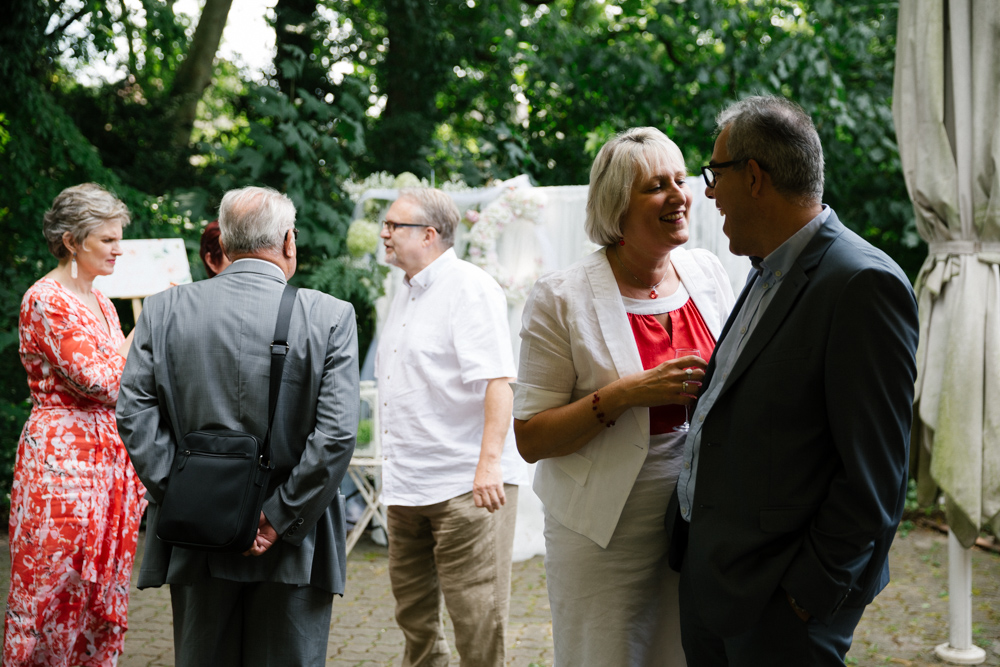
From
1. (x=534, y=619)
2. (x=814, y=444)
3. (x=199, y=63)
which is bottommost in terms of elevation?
(x=534, y=619)

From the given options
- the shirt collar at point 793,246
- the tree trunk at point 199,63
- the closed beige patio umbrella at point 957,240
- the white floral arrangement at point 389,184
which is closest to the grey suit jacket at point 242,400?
the shirt collar at point 793,246

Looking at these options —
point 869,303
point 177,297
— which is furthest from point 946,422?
point 177,297

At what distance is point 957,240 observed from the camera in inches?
143

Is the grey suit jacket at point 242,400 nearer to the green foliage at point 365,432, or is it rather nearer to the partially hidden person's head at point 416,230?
the partially hidden person's head at point 416,230

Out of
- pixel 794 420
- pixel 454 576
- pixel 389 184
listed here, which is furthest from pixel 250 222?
pixel 389 184

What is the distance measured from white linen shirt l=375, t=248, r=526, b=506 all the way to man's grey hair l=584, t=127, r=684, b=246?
100 cm

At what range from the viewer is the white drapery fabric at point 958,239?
136 inches

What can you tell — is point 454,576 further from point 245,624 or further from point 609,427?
point 609,427

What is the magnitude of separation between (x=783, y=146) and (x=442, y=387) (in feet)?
6.09

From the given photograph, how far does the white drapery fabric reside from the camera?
3.46 meters

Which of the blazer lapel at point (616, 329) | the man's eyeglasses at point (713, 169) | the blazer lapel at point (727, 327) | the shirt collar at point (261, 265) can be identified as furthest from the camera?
the shirt collar at point (261, 265)

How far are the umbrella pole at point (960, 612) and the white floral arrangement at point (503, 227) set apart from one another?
3413 millimetres

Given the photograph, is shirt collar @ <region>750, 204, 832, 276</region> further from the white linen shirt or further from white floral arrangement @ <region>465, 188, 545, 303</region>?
white floral arrangement @ <region>465, 188, 545, 303</region>

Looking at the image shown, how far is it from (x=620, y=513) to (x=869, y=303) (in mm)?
920
